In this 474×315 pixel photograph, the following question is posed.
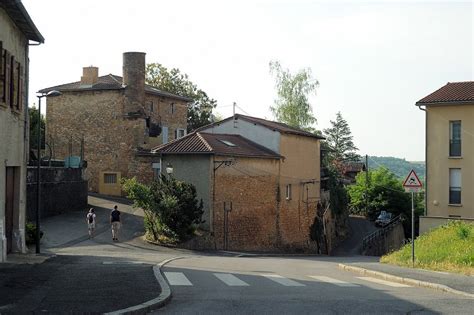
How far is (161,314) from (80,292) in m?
2.60

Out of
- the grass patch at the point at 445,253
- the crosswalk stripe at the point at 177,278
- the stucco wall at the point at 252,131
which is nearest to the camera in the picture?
the crosswalk stripe at the point at 177,278

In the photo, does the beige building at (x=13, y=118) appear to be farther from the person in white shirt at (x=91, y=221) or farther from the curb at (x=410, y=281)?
the person in white shirt at (x=91, y=221)

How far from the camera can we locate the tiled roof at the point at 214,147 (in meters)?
37.6

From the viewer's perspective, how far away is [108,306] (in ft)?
35.8

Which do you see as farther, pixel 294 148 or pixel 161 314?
pixel 294 148

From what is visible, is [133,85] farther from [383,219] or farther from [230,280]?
[230,280]

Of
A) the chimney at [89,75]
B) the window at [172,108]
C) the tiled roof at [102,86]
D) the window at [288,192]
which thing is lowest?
the window at [288,192]

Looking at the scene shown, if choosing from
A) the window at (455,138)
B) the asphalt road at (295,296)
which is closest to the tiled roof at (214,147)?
the window at (455,138)

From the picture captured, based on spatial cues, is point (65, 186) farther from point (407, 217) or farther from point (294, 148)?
point (407, 217)

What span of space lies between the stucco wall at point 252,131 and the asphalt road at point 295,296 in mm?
24833

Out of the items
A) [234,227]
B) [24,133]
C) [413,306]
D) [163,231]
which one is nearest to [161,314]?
[413,306]

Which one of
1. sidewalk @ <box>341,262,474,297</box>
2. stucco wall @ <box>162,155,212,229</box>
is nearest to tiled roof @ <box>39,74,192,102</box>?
stucco wall @ <box>162,155,212,229</box>

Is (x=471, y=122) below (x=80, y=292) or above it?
above

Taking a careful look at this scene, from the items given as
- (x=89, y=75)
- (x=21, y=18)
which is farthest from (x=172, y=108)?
(x=21, y=18)
